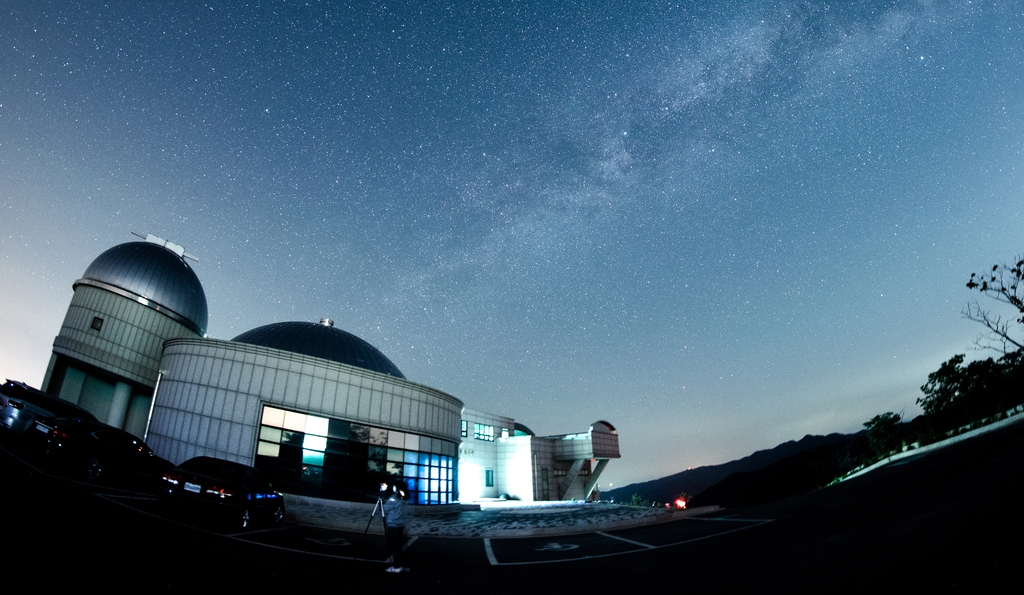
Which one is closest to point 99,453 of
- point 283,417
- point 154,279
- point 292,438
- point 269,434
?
point 269,434

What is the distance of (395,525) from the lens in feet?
29.6

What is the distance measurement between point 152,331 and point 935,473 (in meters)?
45.2

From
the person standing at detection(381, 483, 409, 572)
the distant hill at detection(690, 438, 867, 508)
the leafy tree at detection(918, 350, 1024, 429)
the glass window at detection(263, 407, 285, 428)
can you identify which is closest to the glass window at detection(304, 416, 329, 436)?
the glass window at detection(263, 407, 285, 428)

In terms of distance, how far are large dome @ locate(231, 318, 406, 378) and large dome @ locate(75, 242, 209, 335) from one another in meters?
5.36

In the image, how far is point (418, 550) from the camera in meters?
11.8

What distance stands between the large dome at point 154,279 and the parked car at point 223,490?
30.8 m

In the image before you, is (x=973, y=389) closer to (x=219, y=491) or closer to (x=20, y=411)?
(x=219, y=491)

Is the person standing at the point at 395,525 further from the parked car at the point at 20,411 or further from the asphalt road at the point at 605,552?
the parked car at the point at 20,411

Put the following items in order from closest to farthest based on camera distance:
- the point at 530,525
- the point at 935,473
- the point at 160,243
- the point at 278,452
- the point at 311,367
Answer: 1. the point at 935,473
2. the point at 530,525
3. the point at 278,452
4. the point at 311,367
5. the point at 160,243

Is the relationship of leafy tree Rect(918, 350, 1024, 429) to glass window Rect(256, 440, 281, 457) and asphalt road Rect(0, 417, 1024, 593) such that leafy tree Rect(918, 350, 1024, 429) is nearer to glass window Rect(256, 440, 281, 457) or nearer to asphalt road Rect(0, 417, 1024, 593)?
asphalt road Rect(0, 417, 1024, 593)

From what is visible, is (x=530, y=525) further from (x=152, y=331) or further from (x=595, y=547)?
(x=152, y=331)

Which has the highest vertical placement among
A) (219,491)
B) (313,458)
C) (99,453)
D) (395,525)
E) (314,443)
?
(314,443)

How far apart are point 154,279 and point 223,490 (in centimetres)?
3357

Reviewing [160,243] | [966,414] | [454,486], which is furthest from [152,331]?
[966,414]
